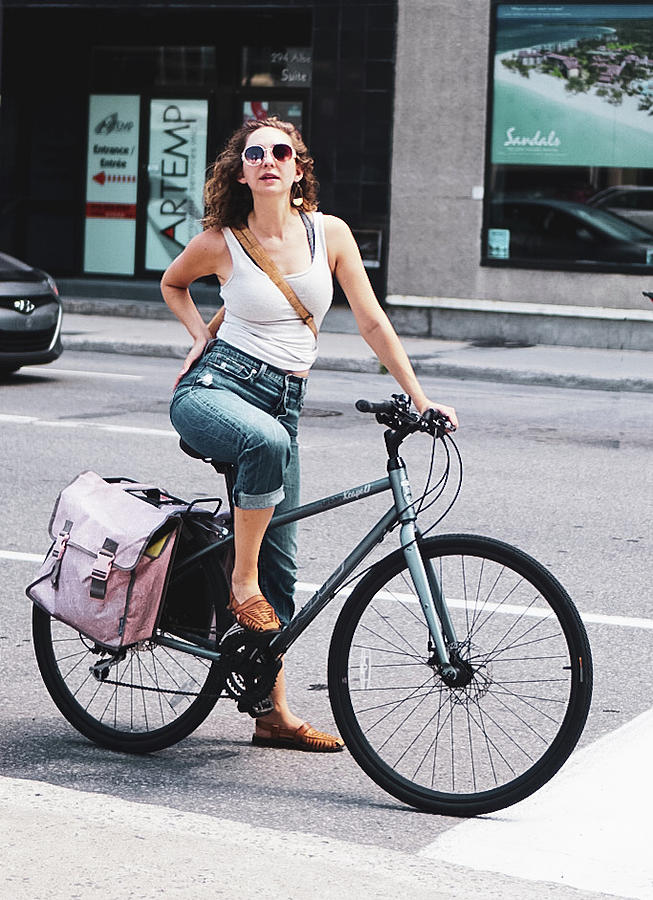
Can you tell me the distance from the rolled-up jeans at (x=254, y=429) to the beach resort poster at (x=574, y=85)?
13989mm

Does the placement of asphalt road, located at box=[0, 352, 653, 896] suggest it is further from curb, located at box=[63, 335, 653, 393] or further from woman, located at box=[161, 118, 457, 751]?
woman, located at box=[161, 118, 457, 751]

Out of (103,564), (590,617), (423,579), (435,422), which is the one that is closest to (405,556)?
(423,579)

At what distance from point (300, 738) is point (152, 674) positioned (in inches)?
19.6

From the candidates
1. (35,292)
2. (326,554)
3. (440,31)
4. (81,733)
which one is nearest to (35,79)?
(440,31)

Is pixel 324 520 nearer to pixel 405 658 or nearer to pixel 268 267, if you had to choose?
pixel 405 658

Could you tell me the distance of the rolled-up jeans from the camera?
4.27 meters

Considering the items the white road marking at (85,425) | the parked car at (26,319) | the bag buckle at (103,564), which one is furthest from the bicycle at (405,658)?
the parked car at (26,319)

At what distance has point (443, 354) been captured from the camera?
16719 millimetres

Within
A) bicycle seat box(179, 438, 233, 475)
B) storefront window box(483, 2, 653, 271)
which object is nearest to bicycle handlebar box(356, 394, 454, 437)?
bicycle seat box(179, 438, 233, 475)

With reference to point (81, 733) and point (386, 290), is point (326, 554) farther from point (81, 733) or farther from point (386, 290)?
point (386, 290)

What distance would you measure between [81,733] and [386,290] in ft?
47.8

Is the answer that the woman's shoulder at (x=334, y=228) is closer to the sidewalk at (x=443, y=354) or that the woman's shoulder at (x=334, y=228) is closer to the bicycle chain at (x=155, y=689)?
the bicycle chain at (x=155, y=689)

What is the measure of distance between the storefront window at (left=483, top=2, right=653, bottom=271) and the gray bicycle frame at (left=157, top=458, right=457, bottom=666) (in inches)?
548

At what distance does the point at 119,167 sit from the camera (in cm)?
2222
